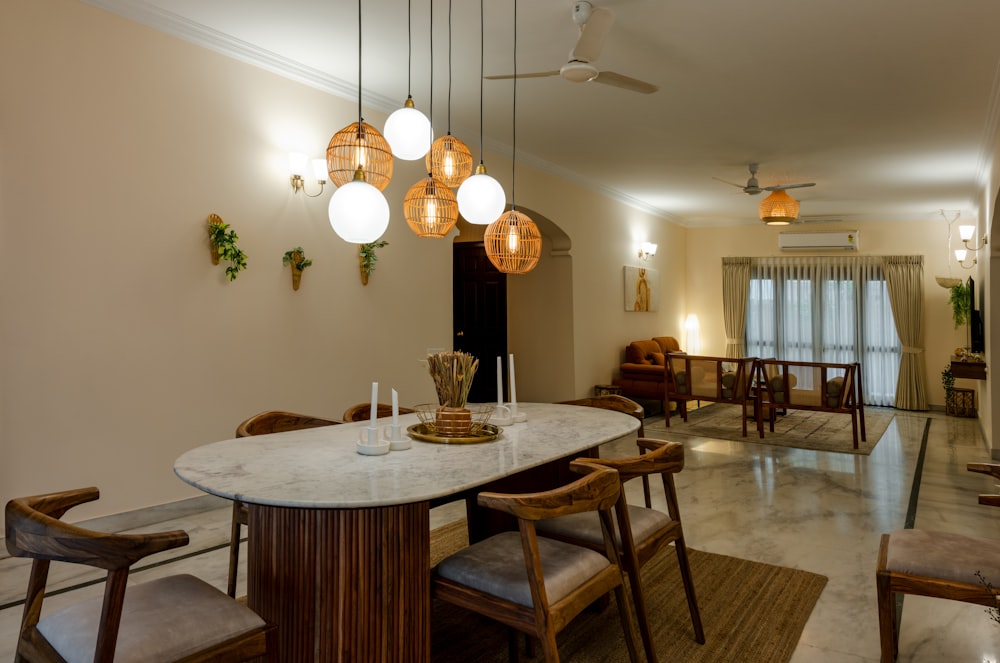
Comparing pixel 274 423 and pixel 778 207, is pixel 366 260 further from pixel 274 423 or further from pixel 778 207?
pixel 778 207

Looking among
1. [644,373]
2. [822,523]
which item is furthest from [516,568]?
[644,373]

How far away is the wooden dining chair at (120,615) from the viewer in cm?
130

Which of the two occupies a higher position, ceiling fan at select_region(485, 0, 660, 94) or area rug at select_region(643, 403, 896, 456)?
ceiling fan at select_region(485, 0, 660, 94)

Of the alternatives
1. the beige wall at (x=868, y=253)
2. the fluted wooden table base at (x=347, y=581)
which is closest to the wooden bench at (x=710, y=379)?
the beige wall at (x=868, y=253)

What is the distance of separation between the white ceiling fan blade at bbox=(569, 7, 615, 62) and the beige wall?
312 inches

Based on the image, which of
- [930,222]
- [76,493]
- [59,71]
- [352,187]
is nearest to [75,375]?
[59,71]

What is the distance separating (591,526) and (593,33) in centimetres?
234

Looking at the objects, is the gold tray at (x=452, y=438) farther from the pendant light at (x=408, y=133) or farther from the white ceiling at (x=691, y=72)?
the white ceiling at (x=691, y=72)

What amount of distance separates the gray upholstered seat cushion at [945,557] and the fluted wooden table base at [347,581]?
147cm

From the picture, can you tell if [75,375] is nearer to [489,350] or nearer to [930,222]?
[489,350]

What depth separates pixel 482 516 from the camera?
269 centimetres

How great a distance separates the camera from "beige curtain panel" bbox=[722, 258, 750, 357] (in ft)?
33.5

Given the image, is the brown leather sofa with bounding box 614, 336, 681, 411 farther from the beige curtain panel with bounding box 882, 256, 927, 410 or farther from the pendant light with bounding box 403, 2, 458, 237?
the pendant light with bounding box 403, 2, 458, 237

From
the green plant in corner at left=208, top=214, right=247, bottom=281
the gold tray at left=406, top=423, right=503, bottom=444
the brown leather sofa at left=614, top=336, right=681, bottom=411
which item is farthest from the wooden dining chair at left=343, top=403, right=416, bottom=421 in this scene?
the brown leather sofa at left=614, top=336, right=681, bottom=411
